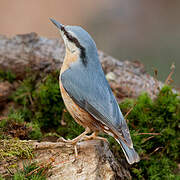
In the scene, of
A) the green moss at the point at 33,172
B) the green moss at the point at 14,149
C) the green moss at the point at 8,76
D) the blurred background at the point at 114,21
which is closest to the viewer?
the green moss at the point at 33,172

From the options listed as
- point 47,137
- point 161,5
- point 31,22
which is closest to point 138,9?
point 161,5

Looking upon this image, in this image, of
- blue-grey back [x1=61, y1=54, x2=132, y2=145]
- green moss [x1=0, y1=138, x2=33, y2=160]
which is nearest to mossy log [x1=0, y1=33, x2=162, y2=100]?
blue-grey back [x1=61, y1=54, x2=132, y2=145]

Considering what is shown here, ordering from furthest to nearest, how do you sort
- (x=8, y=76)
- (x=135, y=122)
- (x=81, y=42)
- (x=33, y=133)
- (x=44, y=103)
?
(x=8, y=76), (x=44, y=103), (x=135, y=122), (x=33, y=133), (x=81, y=42)

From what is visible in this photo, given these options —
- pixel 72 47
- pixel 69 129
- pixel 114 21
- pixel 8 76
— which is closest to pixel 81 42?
pixel 72 47

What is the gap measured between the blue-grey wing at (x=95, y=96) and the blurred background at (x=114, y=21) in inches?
224

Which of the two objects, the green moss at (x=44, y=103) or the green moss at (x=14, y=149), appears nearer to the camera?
the green moss at (x=14, y=149)

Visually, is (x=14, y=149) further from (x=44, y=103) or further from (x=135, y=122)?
(x=135, y=122)

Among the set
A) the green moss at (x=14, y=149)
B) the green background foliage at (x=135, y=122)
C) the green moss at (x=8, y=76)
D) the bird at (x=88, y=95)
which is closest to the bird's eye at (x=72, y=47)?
the bird at (x=88, y=95)

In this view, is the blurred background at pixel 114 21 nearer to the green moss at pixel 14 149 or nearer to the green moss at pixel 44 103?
the green moss at pixel 44 103

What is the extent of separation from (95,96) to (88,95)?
78 millimetres

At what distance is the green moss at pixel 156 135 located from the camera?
12.7 feet

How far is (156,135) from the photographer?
13.7ft

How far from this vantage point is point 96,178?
3.00 meters

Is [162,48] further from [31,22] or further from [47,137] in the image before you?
[47,137]
